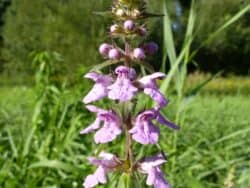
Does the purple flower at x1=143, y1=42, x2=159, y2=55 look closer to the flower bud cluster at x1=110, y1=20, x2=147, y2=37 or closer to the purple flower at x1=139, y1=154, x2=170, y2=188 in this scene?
the flower bud cluster at x1=110, y1=20, x2=147, y2=37

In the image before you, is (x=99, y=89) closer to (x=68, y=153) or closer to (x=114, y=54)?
(x=114, y=54)

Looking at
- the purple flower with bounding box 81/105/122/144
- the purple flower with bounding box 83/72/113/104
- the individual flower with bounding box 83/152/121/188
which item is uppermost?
the purple flower with bounding box 83/72/113/104

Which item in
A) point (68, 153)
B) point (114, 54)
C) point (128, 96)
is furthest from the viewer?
point (68, 153)

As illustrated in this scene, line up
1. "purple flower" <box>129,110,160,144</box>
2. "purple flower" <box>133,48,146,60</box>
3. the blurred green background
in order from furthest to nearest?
the blurred green background < "purple flower" <box>133,48,146,60</box> < "purple flower" <box>129,110,160,144</box>

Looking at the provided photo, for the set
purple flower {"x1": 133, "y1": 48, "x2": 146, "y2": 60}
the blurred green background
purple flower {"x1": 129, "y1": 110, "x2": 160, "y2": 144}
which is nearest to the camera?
purple flower {"x1": 129, "y1": 110, "x2": 160, "y2": 144}

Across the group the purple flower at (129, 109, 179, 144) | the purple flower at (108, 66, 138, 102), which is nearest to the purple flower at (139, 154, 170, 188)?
the purple flower at (129, 109, 179, 144)

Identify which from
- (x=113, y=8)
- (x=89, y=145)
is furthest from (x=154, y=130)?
(x=89, y=145)

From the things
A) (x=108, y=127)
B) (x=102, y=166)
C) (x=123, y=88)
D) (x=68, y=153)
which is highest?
(x=123, y=88)

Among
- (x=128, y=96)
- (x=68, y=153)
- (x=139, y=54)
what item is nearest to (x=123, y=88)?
(x=128, y=96)
